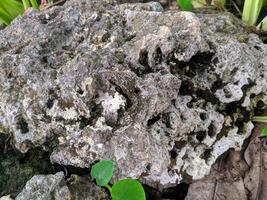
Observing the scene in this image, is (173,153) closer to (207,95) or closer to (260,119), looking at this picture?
(207,95)

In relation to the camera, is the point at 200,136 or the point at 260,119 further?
the point at 260,119

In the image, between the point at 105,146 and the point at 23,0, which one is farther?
the point at 23,0

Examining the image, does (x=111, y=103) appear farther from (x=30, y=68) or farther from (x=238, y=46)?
(x=238, y=46)

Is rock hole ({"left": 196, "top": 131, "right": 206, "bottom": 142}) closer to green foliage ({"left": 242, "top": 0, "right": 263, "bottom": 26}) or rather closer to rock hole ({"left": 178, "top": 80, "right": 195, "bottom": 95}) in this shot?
rock hole ({"left": 178, "top": 80, "right": 195, "bottom": 95})

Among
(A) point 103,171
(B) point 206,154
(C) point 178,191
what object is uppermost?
(A) point 103,171

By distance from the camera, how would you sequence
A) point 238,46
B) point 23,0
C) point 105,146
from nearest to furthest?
point 105,146 → point 238,46 → point 23,0

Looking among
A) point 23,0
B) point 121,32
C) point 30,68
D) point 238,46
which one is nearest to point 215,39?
point 238,46

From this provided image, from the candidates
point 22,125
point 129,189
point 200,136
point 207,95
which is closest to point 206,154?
point 200,136

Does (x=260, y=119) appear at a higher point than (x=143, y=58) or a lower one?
lower

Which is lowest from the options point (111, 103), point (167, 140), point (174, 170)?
point (174, 170)
